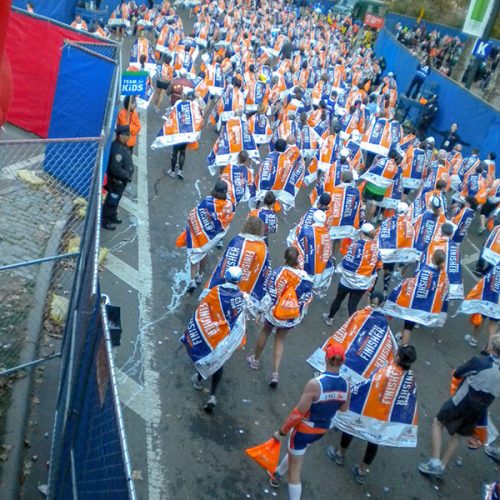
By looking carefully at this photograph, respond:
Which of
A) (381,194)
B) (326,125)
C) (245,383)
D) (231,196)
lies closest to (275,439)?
(245,383)

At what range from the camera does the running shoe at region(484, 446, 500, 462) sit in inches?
277

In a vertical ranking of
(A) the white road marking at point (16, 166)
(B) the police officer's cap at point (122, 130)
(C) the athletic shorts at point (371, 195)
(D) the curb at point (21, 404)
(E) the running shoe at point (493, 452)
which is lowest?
(E) the running shoe at point (493, 452)

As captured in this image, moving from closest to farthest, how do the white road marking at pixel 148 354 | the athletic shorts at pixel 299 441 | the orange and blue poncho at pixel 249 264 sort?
the athletic shorts at pixel 299 441 < the white road marking at pixel 148 354 < the orange and blue poncho at pixel 249 264

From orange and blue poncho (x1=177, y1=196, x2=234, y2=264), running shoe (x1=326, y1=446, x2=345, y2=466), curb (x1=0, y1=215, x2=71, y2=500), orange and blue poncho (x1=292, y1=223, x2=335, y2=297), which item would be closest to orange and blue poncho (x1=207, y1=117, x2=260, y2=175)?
orange and blue poncho (x1=177, y1=196, x2=234, y2=264)

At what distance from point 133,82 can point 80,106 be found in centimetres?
110

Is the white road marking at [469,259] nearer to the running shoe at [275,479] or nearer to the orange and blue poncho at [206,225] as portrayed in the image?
the orange and blue poncho at [206,225]

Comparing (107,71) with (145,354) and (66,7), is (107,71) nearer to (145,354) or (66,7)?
(145,354)

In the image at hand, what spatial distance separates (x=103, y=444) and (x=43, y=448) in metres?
2.48

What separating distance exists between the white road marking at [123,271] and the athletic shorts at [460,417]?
13.7ft

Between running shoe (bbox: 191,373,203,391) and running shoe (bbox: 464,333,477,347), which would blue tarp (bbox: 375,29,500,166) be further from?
running shoe (bbox: 191,373,203,391)

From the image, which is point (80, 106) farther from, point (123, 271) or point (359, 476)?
point (359, 476)

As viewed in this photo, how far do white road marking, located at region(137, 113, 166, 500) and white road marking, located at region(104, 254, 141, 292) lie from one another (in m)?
0.07

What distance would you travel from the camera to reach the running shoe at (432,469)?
6375mm

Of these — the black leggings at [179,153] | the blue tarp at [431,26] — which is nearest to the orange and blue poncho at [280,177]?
the black leggings at [179,153]
